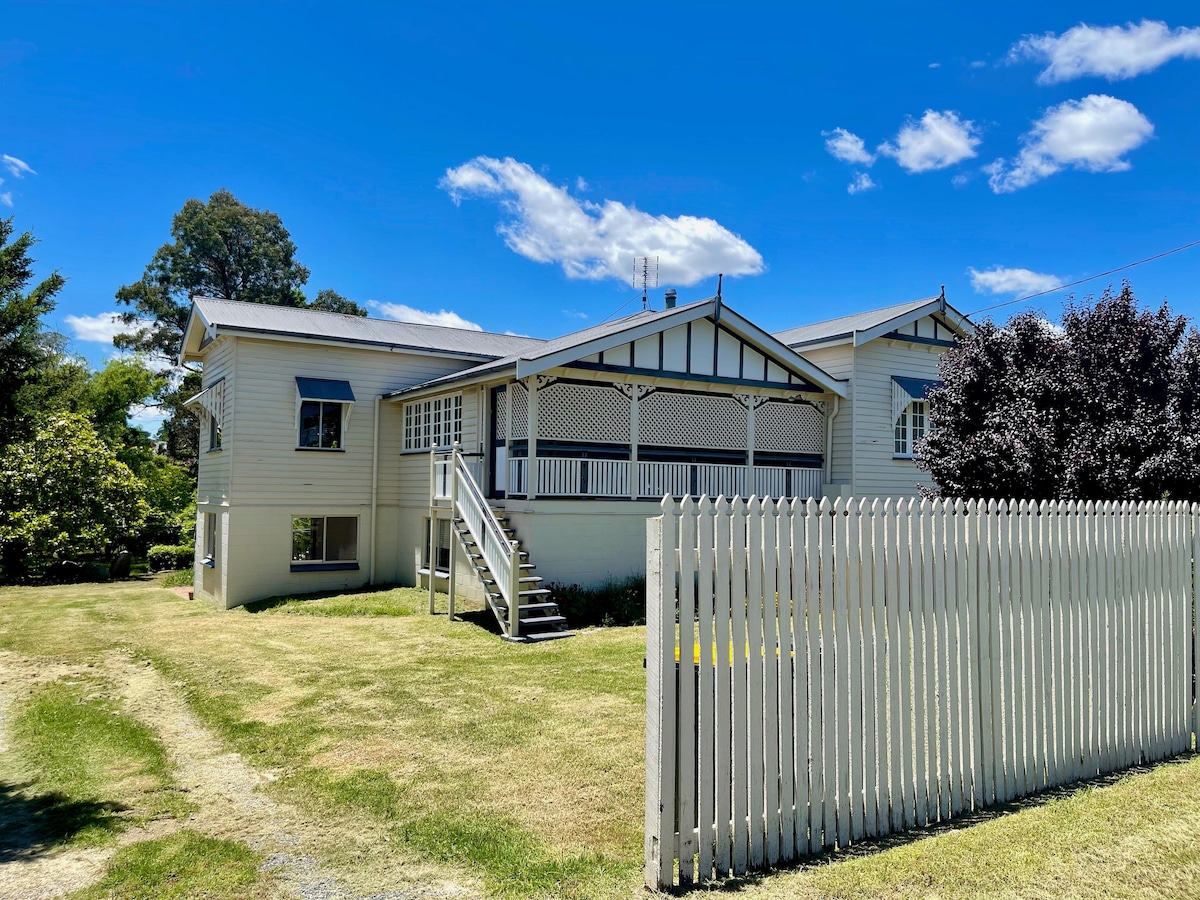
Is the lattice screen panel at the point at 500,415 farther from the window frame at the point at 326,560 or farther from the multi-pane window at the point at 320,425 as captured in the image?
the window frame at the point at 326,560

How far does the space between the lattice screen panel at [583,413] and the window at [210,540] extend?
9.93 metres

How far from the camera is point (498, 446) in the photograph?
16078 millimetres

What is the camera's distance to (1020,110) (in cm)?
1833

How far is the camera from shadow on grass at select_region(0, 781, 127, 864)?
15.4 feet

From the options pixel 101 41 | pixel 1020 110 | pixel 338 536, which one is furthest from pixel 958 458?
A: pixel 101 41

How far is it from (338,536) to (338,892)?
16152 millimetres

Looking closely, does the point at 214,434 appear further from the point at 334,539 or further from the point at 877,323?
the point at 877,323

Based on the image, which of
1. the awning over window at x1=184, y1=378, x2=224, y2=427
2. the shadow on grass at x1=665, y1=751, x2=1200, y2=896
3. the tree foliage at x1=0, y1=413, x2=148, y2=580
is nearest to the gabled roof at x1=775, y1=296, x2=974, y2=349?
the shadow on grass at x1=665, y1=751, x2=1200, y2=896

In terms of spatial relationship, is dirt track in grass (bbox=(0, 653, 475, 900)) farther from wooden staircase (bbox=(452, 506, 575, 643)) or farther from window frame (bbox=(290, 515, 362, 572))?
window frame (bbox=(290, 515, 362, 572))

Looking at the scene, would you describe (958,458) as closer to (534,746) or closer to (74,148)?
(534,746)

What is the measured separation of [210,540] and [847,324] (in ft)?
58.8

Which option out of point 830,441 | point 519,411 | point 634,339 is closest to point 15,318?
point 519,411

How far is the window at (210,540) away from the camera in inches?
759

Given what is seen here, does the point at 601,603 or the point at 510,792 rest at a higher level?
the point at 601,603
